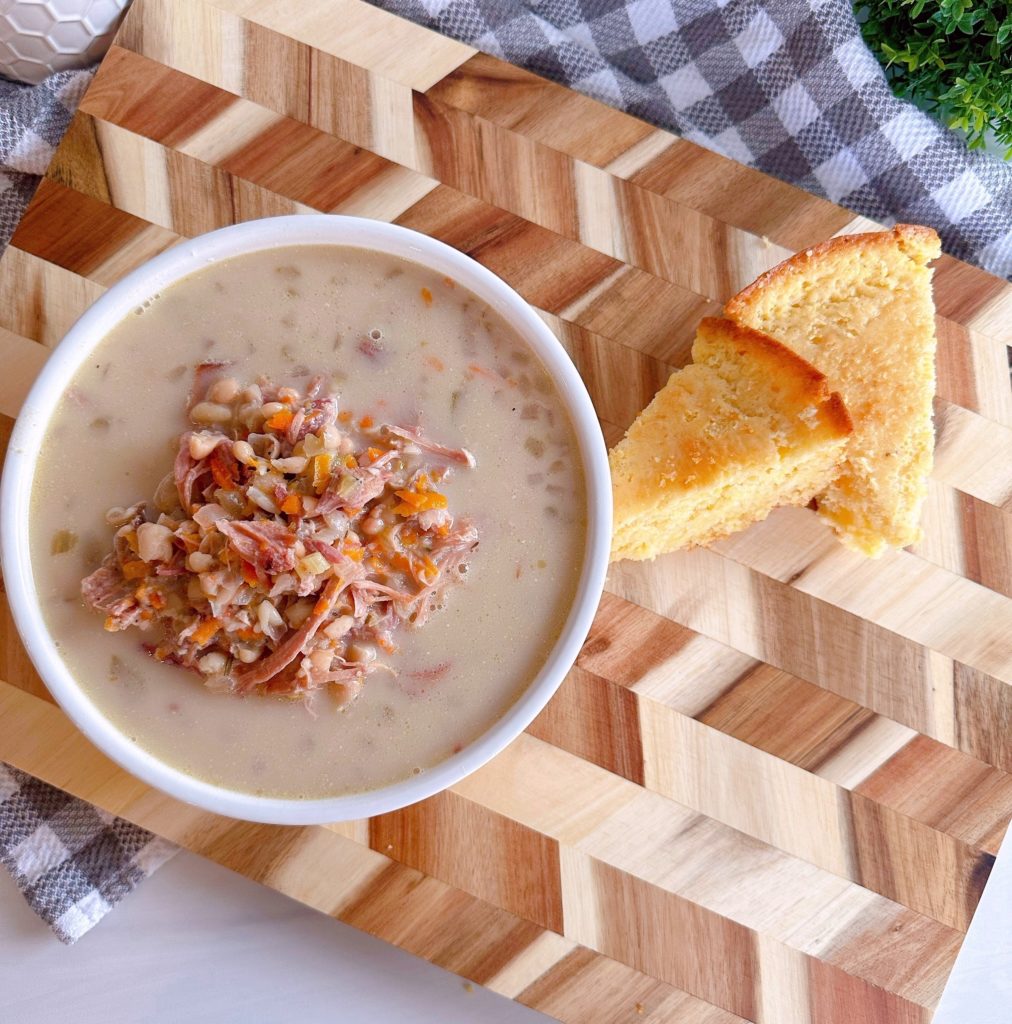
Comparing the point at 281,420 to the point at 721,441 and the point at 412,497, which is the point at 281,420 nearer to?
the point at 412,497

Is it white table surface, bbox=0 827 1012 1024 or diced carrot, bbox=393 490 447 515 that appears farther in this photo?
white table surface, bbox=0 827 1012 1024

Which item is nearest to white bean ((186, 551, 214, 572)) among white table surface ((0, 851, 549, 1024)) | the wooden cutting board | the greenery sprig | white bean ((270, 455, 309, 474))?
white bean ((270, 455, 309, 474))

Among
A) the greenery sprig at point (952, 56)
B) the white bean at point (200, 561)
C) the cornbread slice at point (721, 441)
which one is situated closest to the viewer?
the white bean at point (200, 561)

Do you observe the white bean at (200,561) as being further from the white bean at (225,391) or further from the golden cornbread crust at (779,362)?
Answer: the golden cornbread crust at (779,362)

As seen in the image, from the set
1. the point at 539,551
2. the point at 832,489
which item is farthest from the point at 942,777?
the point at 539,551

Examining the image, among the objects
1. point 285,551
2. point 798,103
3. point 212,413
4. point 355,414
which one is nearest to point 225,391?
point 212,413

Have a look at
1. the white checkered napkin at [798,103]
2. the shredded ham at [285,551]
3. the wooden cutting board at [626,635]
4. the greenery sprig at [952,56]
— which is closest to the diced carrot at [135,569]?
the shredded ham at [285,551]

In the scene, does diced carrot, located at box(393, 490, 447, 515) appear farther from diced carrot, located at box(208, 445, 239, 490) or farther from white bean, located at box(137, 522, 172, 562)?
white bean, located at box(137, 522, 172, 562)
